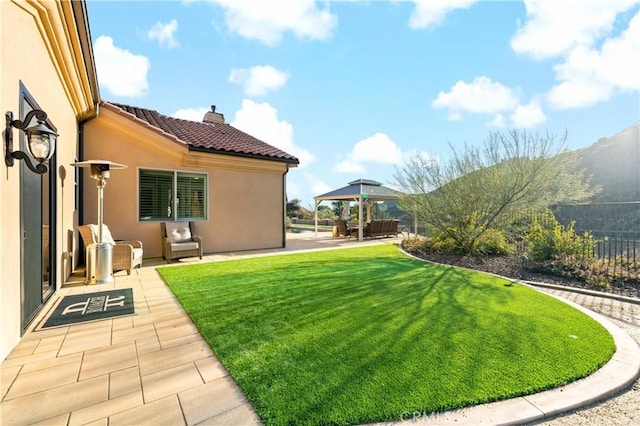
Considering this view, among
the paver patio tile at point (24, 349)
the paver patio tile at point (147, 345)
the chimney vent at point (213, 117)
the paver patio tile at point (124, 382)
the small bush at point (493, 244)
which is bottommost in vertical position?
the paver patio tile at point (147, 345)

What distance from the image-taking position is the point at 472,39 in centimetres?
917

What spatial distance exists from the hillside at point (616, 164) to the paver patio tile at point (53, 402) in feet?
68.2

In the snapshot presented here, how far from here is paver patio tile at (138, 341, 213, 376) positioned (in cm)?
274

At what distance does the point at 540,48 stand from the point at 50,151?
12333 millimetres

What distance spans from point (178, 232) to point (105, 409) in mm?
6948

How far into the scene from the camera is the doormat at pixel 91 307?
3.95 m

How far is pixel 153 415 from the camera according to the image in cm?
206

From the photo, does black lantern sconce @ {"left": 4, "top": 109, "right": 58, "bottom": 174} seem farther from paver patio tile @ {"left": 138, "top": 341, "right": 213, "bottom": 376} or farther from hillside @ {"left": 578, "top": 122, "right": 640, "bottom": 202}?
hillside @ {"left": 578, "top": 122, "right": 640, "bottom": 202}

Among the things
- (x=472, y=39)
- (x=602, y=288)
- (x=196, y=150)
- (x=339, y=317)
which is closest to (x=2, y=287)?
(x=339, y=317)

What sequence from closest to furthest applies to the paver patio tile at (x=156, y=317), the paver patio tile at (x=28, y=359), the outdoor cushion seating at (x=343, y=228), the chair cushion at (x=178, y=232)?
the paver patio tile at (x=28, y=359), the paver patio tile at (x=156, y=317), the chair cushion at (x=178, y=232), the outdoor cushion seating at (x=343, y=228)

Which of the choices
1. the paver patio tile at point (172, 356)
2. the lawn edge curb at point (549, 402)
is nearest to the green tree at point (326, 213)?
the paver patio tile at point (172, 356)

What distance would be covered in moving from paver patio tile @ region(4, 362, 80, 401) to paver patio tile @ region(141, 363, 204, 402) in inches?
27.3

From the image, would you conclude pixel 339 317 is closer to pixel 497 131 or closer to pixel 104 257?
pixel 104 257

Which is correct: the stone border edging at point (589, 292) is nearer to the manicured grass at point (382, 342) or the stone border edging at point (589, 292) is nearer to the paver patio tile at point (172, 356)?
the manicured grass at point (382, 342)
